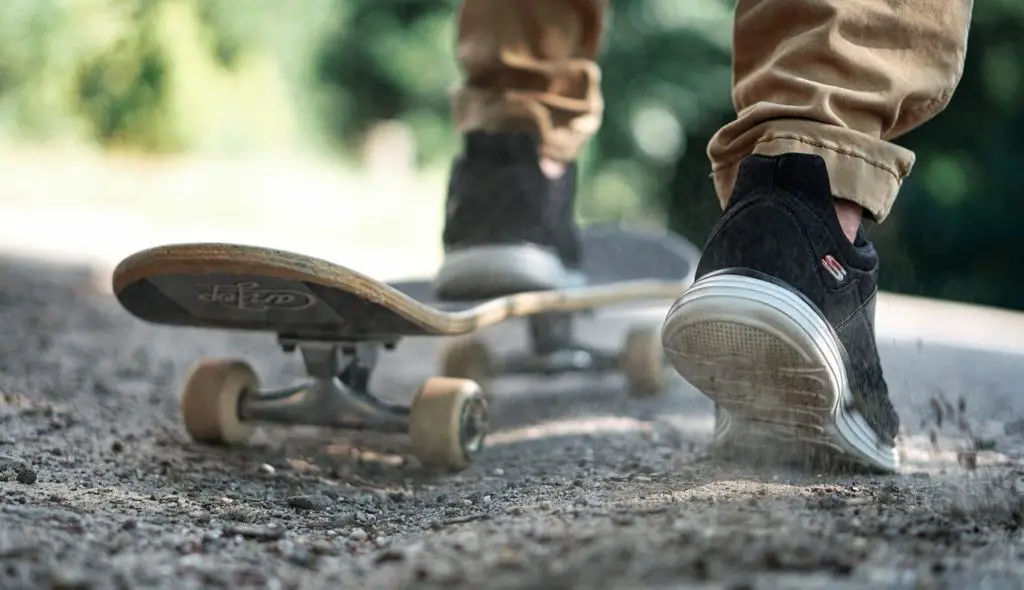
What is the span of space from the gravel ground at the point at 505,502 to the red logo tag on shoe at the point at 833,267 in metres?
0.24

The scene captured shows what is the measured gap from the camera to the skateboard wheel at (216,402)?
1.68 m

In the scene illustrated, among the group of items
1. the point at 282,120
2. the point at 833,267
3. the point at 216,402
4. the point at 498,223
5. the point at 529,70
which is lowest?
the point at 216,402

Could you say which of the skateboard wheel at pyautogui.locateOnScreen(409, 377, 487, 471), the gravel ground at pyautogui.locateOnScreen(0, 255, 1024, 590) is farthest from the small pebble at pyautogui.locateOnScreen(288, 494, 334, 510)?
the skateboard wheel at pyautogui.locateOnScreen(409, 377, 487, 471)

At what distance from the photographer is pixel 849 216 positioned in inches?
52.4

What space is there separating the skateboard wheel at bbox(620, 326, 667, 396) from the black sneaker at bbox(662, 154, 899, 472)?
45.9 inches

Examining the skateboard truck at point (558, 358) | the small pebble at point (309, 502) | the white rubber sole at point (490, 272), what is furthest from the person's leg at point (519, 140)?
the small pebble at point (309, 502)

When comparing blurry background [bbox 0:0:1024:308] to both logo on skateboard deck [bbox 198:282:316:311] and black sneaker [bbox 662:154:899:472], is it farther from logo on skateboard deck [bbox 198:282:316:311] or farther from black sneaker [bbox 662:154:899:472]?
black sneaker [bbox 662:154:899:472]

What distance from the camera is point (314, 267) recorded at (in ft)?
4.67

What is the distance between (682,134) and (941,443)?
510cm

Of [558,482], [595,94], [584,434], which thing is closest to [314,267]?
[558,482]

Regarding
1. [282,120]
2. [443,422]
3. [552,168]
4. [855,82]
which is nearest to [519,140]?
[552,168]

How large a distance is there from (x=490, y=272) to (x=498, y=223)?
0.11 meters

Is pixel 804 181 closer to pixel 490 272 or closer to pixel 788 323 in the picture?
pixel 788 323

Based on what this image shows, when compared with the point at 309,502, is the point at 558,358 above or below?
above
